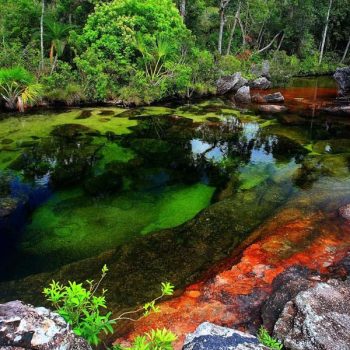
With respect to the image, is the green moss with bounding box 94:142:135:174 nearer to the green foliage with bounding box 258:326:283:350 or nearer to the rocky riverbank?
the rocky riverbank

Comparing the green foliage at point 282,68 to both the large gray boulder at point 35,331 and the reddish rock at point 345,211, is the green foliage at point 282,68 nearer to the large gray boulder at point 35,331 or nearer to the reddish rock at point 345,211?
the reddish rock at point 345,211

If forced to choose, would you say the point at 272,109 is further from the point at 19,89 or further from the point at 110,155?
the point at 19,89

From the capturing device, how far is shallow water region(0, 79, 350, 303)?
648cm

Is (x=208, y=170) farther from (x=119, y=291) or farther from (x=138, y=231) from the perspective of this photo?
(x=119, y=291)

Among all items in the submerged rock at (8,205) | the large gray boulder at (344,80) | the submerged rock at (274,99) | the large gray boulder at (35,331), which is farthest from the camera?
the large gray boulder at (344,80)

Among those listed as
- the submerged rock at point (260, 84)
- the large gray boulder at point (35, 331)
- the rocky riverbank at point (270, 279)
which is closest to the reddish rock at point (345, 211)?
the rocky riverbank at point (270, 279)

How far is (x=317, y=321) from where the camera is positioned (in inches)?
140

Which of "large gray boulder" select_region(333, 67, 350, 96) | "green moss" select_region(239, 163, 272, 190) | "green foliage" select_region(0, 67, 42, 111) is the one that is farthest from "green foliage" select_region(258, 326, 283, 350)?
"large gray boulder" select_region(333, 67, 350, 96)

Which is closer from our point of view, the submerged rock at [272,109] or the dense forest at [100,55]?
the dense forest at [100,55]

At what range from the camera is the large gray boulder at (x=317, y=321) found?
132 inches

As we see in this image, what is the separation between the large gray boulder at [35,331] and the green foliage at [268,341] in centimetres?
186

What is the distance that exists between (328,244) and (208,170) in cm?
439

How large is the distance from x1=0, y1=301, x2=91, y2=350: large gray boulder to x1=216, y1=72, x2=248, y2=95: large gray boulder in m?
21.0

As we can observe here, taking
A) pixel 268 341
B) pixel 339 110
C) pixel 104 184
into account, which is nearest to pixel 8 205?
pixel 104 184
